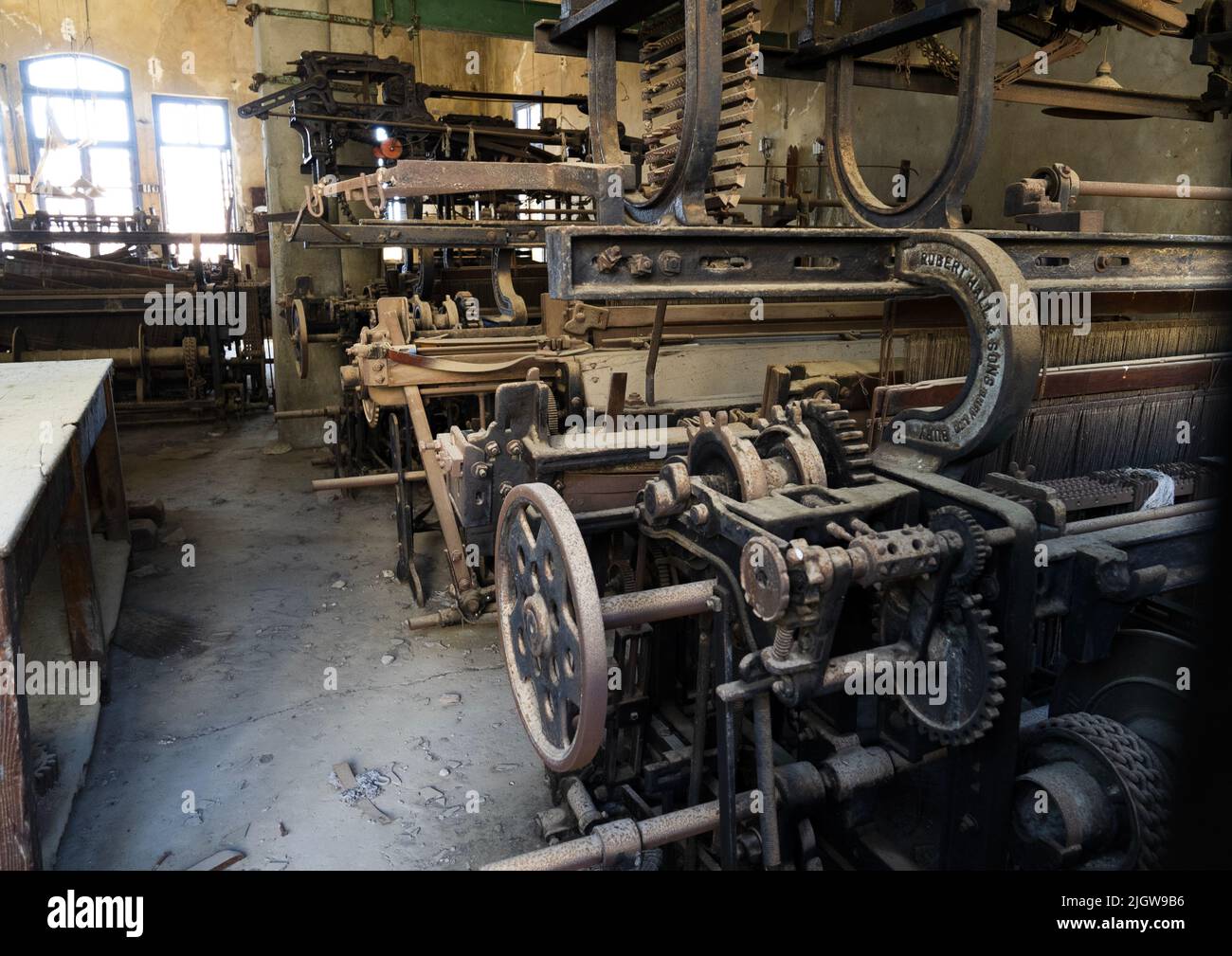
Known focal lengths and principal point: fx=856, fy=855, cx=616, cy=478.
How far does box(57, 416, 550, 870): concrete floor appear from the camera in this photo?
2764 millimetres

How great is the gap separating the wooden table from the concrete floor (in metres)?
0.40

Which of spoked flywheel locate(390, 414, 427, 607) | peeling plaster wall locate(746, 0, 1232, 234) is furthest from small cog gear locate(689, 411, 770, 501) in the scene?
peeling plaster wall locate(746, 0, 1232, 234)

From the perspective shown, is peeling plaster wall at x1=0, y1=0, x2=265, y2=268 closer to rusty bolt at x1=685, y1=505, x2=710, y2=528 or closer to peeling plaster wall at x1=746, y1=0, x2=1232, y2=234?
peeling plaster wall at x1=746, y1=0, x2=1232, y2=234

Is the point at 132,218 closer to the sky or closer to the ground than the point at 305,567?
closer to the sky

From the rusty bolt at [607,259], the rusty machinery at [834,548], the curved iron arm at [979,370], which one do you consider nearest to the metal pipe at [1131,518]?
the rusty machinery at [834,548]

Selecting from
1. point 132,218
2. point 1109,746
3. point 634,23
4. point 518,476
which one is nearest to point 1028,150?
point 634,23

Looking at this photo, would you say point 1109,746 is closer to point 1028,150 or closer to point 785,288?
point 785,288

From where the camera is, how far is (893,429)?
215 cm

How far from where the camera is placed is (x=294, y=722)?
3436mm

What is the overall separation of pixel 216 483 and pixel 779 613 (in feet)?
20.4

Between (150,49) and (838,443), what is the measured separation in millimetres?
15714

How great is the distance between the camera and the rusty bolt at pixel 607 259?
2205 mm

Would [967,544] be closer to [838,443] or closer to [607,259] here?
[838,443]

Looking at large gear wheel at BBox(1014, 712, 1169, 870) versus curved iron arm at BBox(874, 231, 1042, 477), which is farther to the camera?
curved iron arm at BBox(874, 231, 1042, 477)
